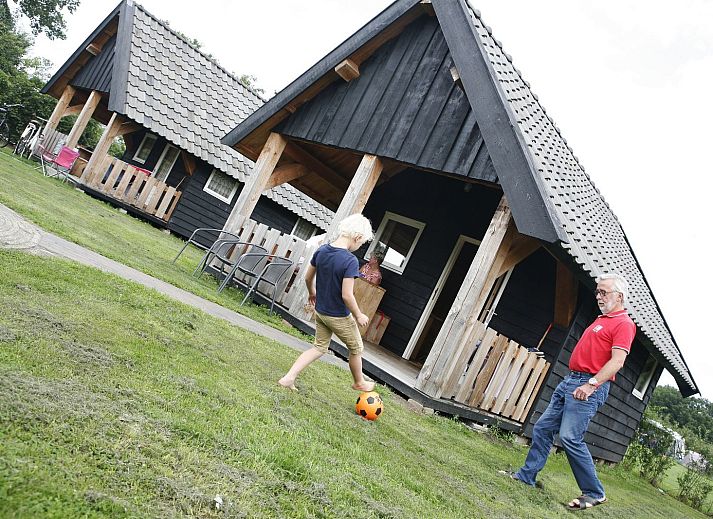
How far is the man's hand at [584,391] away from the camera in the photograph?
4.91 m

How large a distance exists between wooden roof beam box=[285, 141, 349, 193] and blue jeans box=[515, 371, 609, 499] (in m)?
8.02

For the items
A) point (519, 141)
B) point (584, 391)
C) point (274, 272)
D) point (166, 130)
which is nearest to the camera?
point (584, 391)

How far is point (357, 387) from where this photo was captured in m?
5.50

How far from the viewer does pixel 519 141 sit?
7000mm

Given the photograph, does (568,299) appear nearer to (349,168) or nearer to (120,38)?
(349,168)

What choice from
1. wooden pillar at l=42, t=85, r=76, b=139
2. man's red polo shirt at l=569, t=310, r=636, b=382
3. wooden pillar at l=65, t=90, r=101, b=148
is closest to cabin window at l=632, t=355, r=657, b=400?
man's red polo shirt at l=569, t=310, r=636, b=382

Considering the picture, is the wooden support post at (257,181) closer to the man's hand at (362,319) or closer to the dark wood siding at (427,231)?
the dark wood siding at (427,231)

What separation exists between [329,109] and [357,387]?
6.29m

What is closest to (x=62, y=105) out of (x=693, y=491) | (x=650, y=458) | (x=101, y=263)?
(x=101, y=263)

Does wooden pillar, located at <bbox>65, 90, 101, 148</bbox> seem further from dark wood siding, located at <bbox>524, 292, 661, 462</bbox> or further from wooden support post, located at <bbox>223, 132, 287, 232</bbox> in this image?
dark wood siding, located at <bbox>524, 292, 661, 462</bbox>

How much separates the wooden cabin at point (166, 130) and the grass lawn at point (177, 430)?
1291 cm

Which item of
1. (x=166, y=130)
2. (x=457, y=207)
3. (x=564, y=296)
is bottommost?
(x=564, y=296)

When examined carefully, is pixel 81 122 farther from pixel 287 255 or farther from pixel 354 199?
pixel 354 199

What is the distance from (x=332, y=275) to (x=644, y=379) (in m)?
13.8
